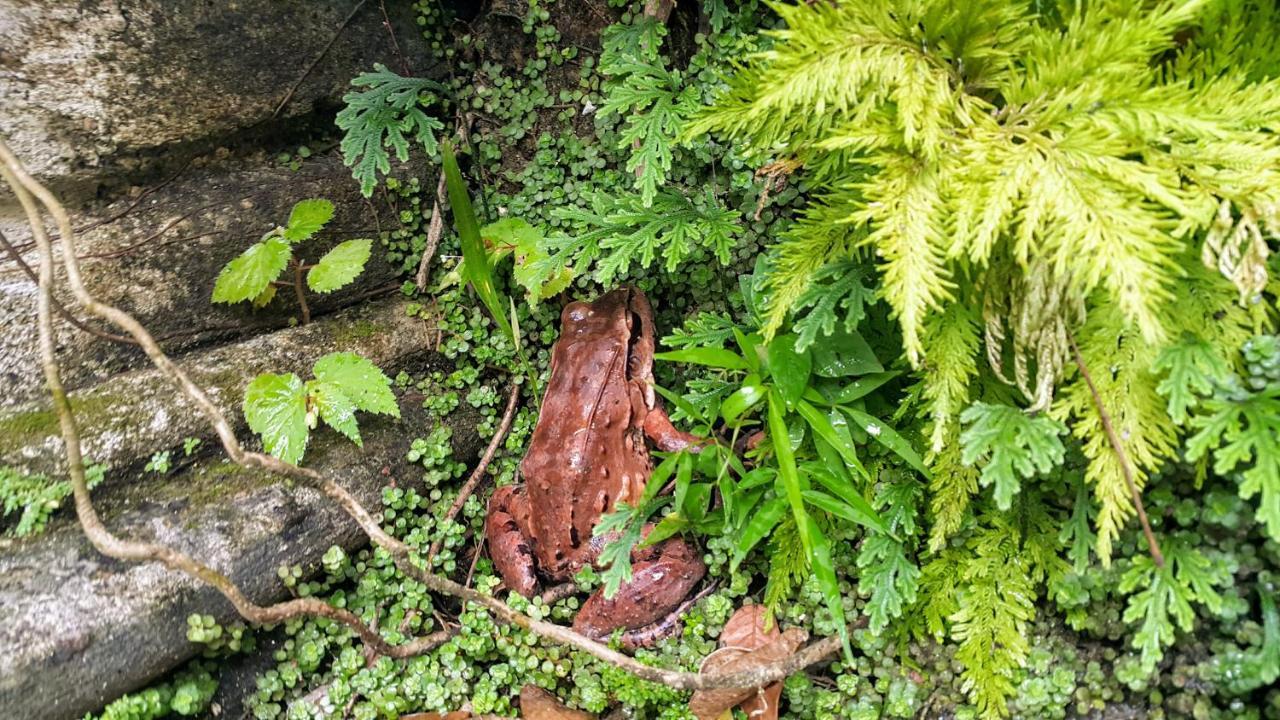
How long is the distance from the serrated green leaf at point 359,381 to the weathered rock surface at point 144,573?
0.29m

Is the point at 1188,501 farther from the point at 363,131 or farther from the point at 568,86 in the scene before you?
A: the point at 363,131

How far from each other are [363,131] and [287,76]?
24.4 inches

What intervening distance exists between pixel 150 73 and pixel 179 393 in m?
1.39

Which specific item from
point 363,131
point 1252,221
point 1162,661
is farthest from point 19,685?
point 1252,221

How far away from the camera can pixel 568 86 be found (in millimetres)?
3600

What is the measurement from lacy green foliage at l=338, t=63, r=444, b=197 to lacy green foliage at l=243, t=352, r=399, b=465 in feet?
2.43

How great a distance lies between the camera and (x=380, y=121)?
3223mm

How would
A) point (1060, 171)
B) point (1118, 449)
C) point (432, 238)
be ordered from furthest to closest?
point (432, 238) < point (1118, 449) < point (1060, 171)

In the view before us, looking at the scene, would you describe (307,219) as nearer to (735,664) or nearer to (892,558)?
(735,664)

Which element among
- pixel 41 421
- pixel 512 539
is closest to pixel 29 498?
pixel 41 421

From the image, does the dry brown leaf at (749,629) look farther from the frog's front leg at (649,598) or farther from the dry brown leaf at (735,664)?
the frog's front leg at (649,598)

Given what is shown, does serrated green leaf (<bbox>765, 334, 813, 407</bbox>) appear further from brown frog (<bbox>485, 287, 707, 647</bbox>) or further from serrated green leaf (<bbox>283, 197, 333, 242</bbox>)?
serrated green leaf (<bbox>283, 197, 333, 242</bbox>)

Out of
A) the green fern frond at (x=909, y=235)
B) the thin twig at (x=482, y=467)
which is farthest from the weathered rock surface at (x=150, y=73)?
the green fern frond at (x=909, y=235)

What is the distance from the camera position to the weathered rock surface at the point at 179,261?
2898 mm
